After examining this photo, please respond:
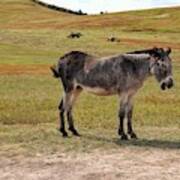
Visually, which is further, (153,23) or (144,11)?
(144,11)

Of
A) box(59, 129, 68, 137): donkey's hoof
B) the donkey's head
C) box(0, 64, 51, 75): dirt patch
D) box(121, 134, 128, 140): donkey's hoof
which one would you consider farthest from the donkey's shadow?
box(0, 64, 51, 75): dirt patch

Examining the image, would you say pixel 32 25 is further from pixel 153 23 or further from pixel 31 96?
pixel 31 96

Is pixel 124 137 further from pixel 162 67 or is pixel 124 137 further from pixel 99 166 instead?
pixel 99 166

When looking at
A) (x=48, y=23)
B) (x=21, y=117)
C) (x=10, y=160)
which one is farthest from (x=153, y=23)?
(x=10, y=160)

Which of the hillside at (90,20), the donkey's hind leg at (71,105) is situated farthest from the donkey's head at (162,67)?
the hillside at (90,20)

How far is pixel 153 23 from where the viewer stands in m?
110

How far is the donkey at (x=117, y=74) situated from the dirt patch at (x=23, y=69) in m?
23.1

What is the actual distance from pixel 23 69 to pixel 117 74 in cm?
2715

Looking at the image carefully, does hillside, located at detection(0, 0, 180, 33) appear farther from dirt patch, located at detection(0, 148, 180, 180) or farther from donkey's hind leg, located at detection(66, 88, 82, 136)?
dirt patch, located at detection(0, 148, 180, 180)

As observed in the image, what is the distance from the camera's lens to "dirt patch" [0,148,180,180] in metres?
11.9

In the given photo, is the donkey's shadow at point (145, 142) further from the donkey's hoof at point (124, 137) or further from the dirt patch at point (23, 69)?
the dirt patch at point (23, 69)

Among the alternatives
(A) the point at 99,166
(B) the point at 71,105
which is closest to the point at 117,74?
(B) the point at 71,105

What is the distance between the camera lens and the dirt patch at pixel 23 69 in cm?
3994

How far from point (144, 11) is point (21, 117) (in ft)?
383
